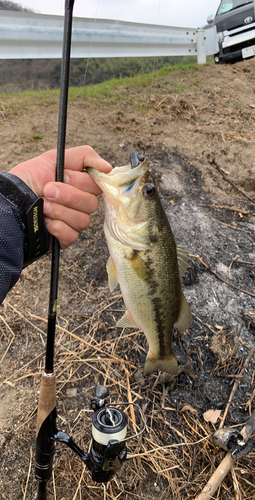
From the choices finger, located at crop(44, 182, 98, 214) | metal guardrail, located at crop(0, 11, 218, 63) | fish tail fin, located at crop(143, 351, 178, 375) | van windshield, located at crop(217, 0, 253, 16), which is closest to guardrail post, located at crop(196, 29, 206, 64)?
metal guardrail, located at crop(0, 11, 218, 63)

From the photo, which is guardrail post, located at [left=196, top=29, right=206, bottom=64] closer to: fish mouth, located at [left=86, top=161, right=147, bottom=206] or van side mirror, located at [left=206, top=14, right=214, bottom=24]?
van side mirror, located at [left=206, top=14, right=214, bottom=24]

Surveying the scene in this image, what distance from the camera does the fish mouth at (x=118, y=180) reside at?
1746 mm

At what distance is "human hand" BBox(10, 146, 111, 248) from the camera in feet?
5.73

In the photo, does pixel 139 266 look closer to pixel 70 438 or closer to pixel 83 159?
pixel 83 159

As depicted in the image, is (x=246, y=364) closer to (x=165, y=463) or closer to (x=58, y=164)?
(x=165, y=463)

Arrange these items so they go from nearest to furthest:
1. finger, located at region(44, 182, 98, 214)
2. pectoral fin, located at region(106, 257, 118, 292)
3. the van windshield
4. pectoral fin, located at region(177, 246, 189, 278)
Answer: finger, located at region(44, 182, 98, 214) → pectoral fin, located at region(106, 257, 118, 292) → pectoral fin, located at region(177, 246, 189, 278) → the van windshield

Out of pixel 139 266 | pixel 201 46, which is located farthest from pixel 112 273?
pixel 201 46

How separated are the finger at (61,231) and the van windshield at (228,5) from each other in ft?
39.8

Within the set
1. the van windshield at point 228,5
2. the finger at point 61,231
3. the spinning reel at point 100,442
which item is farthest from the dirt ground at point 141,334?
the van windshield at point 228,5

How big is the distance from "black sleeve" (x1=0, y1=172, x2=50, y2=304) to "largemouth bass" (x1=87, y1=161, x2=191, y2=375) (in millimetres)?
381

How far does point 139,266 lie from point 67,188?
601mm

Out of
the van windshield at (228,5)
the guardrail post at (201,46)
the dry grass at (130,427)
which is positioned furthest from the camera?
the van windshield at (228,5)

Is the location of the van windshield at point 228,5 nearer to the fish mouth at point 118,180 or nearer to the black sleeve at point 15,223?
the fish mouth at point 118,180

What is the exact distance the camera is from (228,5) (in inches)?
419
